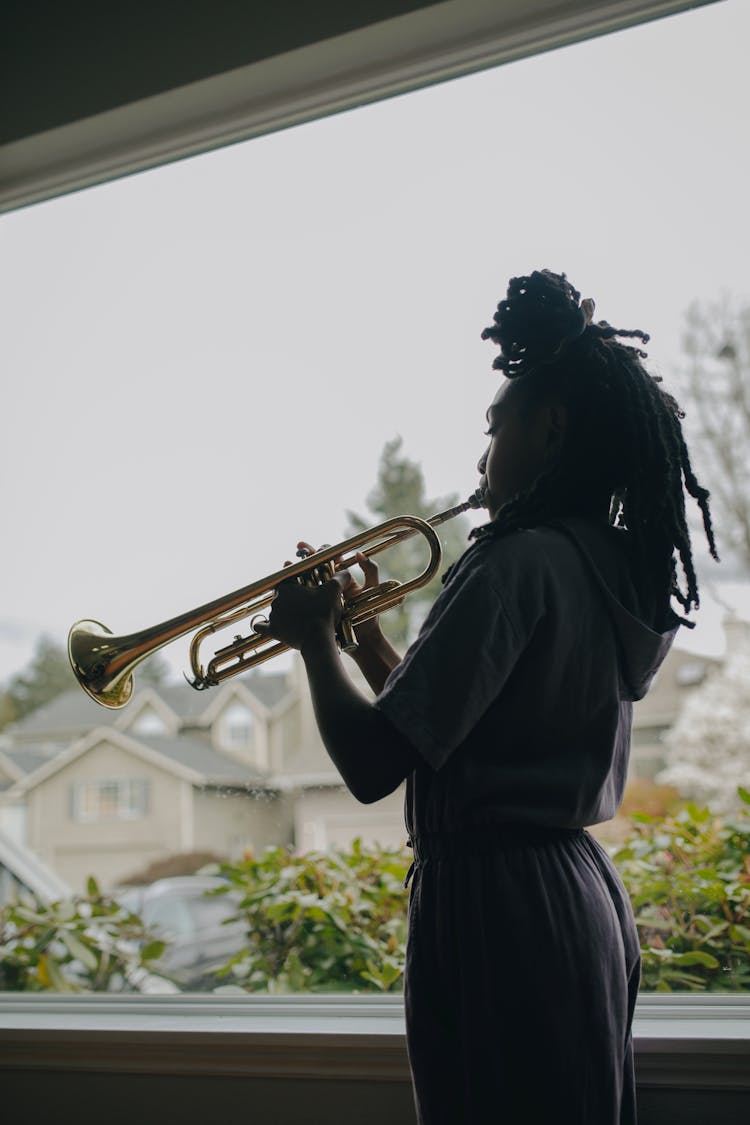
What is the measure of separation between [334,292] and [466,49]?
45 cm

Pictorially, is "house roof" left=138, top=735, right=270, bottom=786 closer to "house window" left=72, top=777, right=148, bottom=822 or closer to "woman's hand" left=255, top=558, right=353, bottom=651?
"house window" left=72, top=777, right=148, bottom=822

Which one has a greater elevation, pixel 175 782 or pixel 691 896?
pixel 175 782

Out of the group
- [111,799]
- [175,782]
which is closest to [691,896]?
[175,782]

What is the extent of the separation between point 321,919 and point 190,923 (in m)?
0.26

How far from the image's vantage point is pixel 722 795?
4.60 feet

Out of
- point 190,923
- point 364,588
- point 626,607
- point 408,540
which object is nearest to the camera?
point 626,607

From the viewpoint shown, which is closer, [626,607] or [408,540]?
[626,607]

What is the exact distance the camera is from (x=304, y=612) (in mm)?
1052

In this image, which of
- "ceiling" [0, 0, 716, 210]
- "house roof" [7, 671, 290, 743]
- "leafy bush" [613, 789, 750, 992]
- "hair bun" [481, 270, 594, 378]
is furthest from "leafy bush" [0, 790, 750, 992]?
"ceiling" [0, 0, 716, 210]

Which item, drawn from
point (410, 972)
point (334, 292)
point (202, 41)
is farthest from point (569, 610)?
point (202, 41)

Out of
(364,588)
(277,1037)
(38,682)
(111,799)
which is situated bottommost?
(277,1037)

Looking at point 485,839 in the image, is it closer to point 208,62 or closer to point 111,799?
point 111,799

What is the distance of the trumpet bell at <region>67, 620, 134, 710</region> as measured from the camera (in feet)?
4.15

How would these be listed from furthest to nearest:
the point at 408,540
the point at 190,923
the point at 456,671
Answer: the point at 190,923 → the point at 408,540 → the point at 456,671
